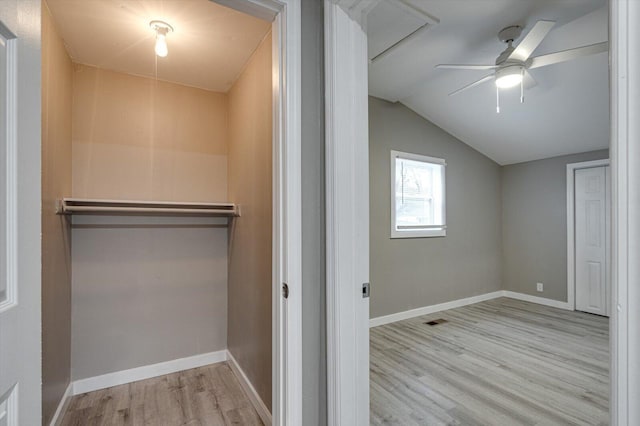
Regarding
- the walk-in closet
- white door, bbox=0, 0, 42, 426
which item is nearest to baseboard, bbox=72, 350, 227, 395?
A: the walk-in closet

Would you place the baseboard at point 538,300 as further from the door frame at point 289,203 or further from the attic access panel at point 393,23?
the door frame at point 289,203

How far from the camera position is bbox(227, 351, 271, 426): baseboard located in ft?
6.19

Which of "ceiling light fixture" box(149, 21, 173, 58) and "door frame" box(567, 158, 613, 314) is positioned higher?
"ceiling light fixture" box(149, 21, 173, 58)

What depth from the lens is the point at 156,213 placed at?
8.00 ft

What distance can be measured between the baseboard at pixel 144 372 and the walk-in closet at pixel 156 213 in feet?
0.03

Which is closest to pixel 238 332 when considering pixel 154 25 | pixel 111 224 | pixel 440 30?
pixel 111 224

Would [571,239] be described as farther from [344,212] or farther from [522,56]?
[344,212]

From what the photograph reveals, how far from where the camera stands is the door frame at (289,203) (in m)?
1.22

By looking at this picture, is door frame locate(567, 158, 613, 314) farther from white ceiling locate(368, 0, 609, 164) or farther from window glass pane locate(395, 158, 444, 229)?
window glass pane locate(395, 158, 444, 229)

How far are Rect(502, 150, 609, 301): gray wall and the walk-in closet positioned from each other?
443cm

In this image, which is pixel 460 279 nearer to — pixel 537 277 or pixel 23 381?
pixel 537 277

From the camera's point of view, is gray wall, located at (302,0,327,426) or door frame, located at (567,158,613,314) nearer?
gray wall, located at (302,0,327,426)

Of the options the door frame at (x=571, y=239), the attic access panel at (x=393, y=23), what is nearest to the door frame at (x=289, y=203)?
the attic access panel at (x=393, y=23)
